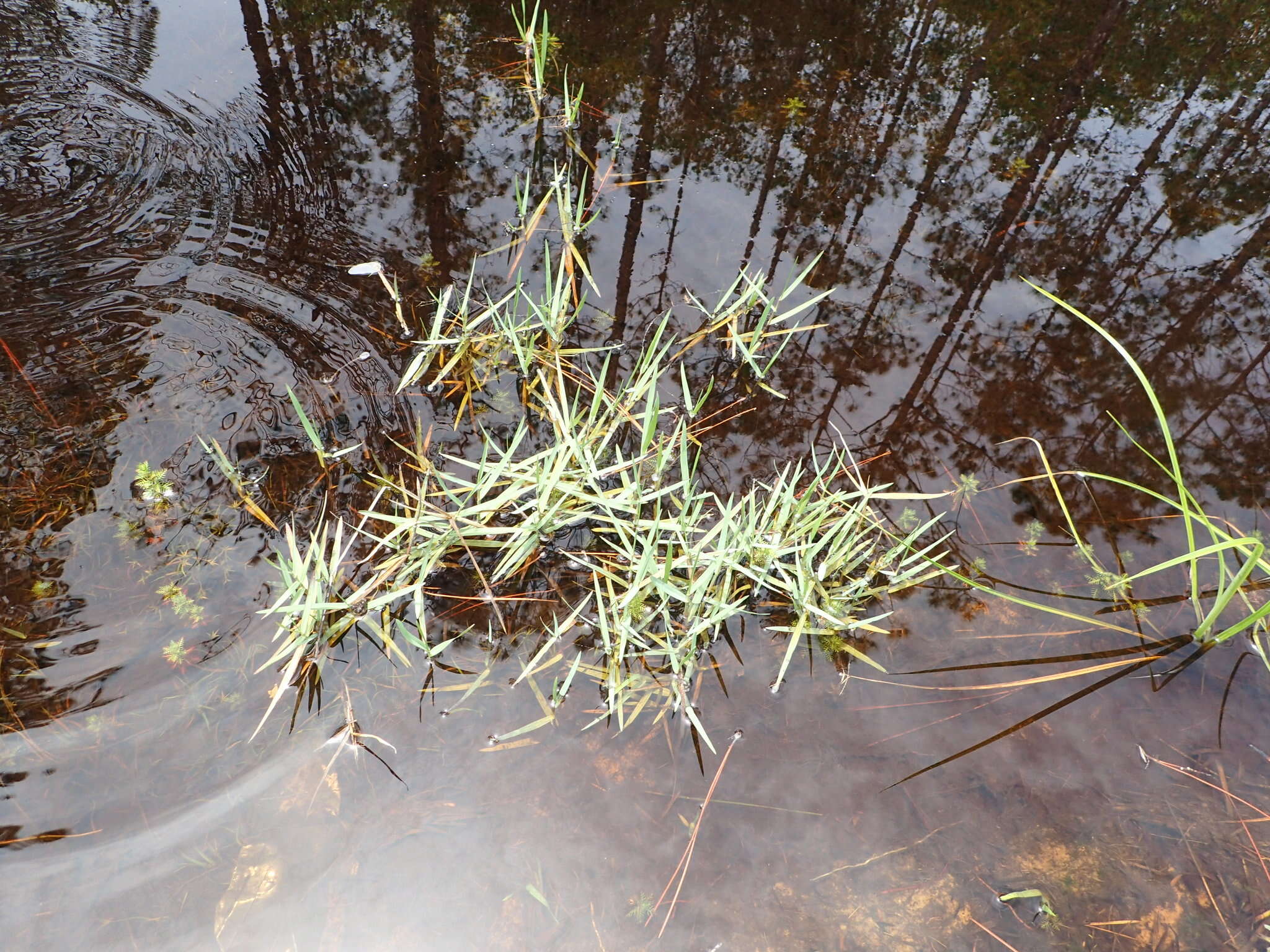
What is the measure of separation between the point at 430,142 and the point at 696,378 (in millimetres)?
1989

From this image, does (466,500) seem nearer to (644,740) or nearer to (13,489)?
(644,740)

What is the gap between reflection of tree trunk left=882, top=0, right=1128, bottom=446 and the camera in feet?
10.0

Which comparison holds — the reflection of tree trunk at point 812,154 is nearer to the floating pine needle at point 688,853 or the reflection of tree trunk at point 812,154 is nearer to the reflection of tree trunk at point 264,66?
the floating pine needle at point 688,853

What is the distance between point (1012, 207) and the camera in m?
3.85

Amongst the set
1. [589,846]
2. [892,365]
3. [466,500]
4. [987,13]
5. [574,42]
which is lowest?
[589,846]

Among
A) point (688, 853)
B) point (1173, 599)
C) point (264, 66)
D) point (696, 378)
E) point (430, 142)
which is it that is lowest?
point (688, 853)

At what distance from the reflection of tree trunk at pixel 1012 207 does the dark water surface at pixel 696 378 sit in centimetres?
3

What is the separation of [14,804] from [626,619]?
1649 mm

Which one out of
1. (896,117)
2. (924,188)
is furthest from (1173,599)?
(896,117)

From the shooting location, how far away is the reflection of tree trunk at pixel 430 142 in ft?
11.0

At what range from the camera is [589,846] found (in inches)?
76.7

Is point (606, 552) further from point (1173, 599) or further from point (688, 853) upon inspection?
point (1173, 599)

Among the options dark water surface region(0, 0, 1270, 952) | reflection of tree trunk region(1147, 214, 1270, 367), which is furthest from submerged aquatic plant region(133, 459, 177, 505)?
reflection of tree trunk region(1147, 214, 1270, 367)

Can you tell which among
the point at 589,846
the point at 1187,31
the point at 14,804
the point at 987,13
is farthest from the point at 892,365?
the point at 1187,31
